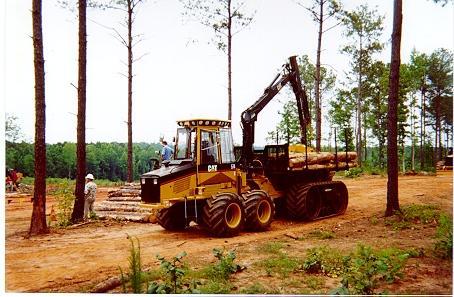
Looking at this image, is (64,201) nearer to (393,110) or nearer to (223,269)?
(223,269)

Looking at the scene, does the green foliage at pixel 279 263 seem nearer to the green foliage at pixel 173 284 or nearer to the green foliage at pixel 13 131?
the green foliage at pixel 173 284

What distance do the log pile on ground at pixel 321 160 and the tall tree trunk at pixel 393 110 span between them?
1859 millimetres

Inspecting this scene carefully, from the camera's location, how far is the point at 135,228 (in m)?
9.89

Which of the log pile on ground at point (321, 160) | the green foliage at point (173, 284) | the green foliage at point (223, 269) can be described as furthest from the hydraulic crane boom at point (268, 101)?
the green foliage at point (173, 284)

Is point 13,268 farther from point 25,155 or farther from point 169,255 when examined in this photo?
point 25,155

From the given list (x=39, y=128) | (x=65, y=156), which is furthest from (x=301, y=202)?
(x=65, y=156)

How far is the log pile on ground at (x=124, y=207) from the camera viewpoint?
10836mm

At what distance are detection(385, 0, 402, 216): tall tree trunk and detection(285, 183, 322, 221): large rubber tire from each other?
1844 mm

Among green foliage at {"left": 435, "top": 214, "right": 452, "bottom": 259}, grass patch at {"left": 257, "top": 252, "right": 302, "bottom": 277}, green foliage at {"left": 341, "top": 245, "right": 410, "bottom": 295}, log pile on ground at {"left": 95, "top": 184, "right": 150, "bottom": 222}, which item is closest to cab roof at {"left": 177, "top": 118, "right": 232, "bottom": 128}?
log pile on ground at {"left": 95, "top": 184, "right": 150, "bottom": 222}

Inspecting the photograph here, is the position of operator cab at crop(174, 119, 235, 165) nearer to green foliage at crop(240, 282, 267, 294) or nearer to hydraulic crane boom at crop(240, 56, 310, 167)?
hydraulic crane boom at crop(240, 56, 310, 167)

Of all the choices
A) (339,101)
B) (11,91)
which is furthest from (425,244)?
(339,101)

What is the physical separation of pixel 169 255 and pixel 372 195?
26.1ft

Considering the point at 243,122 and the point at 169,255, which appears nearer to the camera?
the point at 169,255

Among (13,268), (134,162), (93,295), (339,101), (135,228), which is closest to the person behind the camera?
(93,295)
